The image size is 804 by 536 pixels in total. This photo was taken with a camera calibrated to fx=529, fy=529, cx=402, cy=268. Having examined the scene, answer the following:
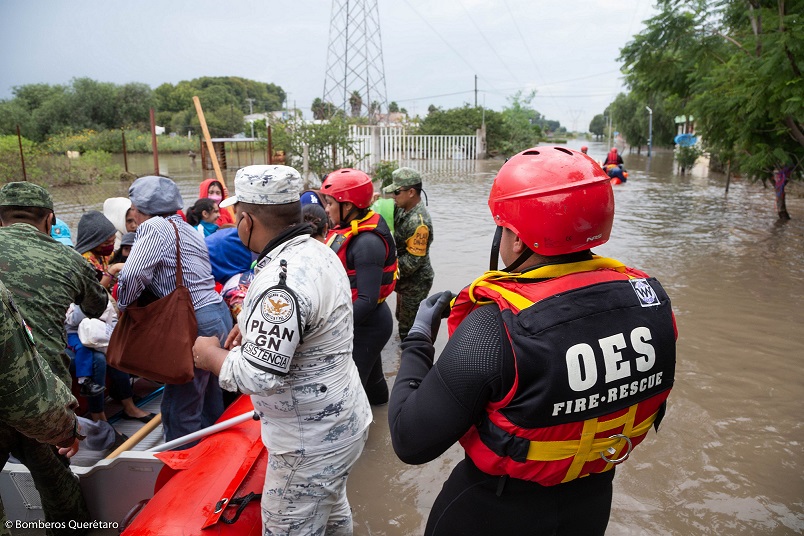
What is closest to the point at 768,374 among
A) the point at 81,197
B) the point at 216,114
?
the point at 81,197

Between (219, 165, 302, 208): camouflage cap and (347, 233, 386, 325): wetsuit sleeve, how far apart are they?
1.42m

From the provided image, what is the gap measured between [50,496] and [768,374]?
5.87 meters

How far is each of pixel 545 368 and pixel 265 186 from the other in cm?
131

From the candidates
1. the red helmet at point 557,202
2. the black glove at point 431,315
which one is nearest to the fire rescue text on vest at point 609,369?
the red helmet at point 557,202

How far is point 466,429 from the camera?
4.63 ft

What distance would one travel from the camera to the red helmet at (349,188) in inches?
147

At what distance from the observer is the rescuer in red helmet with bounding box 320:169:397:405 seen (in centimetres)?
354

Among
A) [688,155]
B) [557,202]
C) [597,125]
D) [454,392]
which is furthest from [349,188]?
[597,125]

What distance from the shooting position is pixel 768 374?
5.14 metres

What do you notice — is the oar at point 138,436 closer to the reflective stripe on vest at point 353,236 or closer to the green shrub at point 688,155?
the reflective stripe on vest at point 353,236

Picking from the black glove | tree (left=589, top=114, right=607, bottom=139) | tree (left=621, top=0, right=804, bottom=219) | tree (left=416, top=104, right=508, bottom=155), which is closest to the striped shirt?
the black glove

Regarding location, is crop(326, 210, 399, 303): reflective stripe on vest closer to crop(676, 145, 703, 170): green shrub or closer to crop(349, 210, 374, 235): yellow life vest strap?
crop(349, 210, 374, 235): yellow life vest strap

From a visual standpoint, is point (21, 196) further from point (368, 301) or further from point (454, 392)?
point (454, 392)

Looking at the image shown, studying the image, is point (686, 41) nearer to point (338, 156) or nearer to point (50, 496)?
point (338, 156)
